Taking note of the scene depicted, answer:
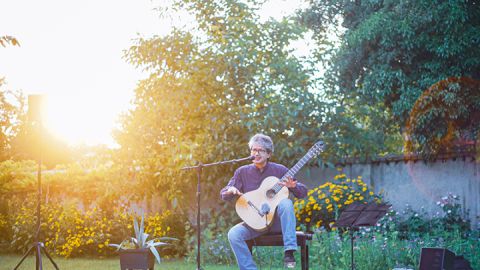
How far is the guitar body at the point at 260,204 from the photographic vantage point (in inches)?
219

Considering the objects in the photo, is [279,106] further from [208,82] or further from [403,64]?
[403,64]

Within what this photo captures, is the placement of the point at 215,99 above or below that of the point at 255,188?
above

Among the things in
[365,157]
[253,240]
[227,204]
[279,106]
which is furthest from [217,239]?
[253,240]

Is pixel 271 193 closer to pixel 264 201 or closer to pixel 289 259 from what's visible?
pixel 264 201

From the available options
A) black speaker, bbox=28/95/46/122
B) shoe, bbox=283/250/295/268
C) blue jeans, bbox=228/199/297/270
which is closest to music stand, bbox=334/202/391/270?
blue jeans, bbox=228/199/297/270

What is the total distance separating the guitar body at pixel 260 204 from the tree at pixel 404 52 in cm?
511

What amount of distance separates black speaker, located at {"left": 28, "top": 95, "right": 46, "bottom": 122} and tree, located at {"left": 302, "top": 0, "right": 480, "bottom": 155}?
6.05 metres

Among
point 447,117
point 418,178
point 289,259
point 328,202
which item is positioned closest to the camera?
point 289,259

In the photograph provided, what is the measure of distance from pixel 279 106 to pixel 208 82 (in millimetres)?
1268

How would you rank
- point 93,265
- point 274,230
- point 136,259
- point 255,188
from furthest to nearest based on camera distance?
point 93,265 → point 136,259 → point 255,188 → point 274,230

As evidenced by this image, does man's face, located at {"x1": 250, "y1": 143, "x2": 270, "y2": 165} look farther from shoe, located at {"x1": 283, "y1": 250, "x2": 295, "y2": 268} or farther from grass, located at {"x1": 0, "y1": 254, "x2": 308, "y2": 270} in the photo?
grass, located at {"x1": 0, "y1": 254, "x2": 308, "y2": 270}

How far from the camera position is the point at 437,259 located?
530 centimetres

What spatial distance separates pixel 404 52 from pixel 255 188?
598 centimetres

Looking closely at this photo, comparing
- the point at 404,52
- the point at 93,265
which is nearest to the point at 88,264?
the point at 93,265
